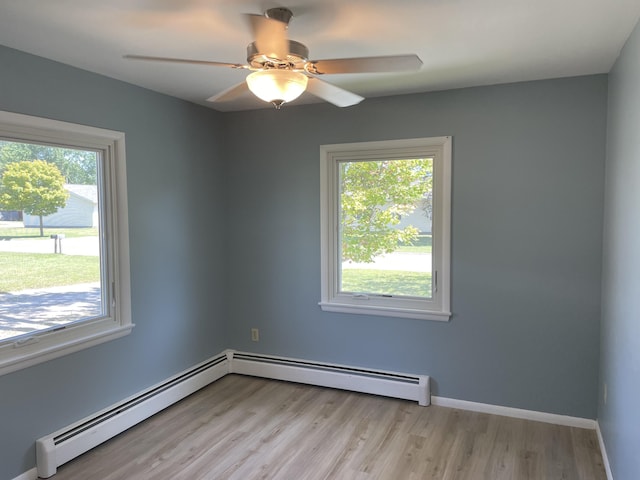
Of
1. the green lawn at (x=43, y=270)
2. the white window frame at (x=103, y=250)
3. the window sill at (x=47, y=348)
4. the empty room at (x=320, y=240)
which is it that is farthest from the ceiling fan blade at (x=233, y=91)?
the window sill at (x=47, y=348)

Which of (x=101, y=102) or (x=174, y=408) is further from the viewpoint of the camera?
(x=174, y=408)

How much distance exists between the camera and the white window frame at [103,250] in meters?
2.57

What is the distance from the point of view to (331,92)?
234cm

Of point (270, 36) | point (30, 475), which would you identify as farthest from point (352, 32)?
point (30, 475)

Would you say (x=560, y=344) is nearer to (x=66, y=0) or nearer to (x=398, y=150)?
(x=398, y=150)

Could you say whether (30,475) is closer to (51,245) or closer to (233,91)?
(51,245)

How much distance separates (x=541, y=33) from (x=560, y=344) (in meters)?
2.03

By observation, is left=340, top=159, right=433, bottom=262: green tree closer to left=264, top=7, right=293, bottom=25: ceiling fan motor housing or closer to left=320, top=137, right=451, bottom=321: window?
left=320, top=137, right=451, bottom=321: window

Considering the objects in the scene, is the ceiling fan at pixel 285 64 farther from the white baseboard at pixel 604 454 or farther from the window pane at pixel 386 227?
the white baseboard at pixel 604 454

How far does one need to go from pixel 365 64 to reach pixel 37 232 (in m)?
2.11

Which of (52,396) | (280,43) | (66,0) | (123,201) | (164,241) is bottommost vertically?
(52,396)

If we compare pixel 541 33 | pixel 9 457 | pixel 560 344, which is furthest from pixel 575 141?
pixel 9 457

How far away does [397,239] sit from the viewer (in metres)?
3.66

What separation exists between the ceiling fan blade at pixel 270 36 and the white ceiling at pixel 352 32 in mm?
212
